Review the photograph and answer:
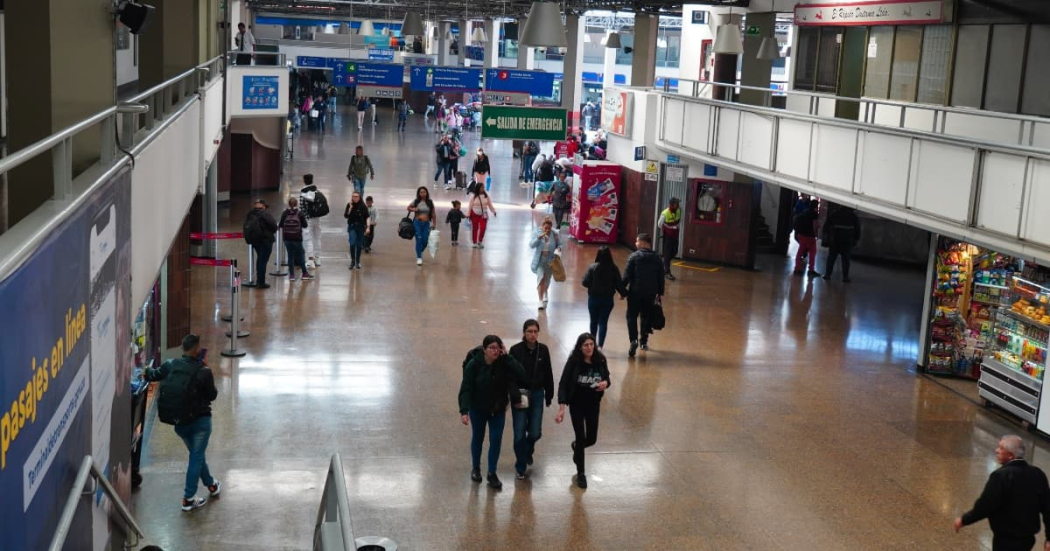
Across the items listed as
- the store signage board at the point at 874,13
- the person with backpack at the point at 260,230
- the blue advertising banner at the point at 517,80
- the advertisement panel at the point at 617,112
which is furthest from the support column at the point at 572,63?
the person with backpack at the point at 260,230

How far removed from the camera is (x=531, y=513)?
10047 mm

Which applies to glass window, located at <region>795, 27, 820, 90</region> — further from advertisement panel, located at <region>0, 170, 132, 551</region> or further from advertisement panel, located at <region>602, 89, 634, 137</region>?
advertisement panel, located at <region>0, 170, 132, 551</region>

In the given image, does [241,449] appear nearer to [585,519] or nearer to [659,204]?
[585,519]

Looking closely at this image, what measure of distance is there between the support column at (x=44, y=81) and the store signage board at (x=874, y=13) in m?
16.4

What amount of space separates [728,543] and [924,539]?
1.86 metres

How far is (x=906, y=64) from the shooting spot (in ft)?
68.5

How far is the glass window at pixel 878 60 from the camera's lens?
21.5 m

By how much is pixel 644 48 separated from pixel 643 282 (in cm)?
1933

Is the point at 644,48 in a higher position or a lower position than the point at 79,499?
higher

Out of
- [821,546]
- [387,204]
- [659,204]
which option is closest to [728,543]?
[821,546]

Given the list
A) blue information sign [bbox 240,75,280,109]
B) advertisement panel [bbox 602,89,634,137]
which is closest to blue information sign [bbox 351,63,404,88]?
blue information sign [bbox 240,75,280,109]

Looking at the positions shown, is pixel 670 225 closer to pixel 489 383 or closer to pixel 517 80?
pixel 517 80

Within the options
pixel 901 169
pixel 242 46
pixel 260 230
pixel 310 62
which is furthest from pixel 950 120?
pixel 310 62

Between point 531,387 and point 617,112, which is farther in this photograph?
point 617,112
